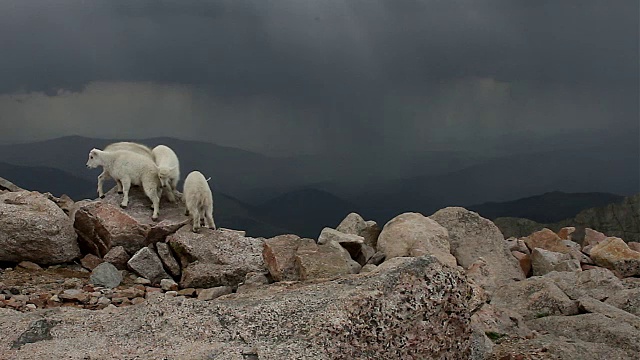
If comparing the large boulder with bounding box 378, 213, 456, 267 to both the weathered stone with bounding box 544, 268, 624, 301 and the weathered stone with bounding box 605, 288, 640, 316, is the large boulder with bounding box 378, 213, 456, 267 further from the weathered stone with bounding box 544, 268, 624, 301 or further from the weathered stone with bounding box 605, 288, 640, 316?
the weathered stone with bounding box 605, 288, 640, 316

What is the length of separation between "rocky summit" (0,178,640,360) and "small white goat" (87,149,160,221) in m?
0.49

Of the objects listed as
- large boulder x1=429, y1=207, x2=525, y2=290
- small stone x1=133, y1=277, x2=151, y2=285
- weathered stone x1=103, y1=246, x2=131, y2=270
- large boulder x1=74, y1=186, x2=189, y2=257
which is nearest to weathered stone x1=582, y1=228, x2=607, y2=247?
large boulder x1=429, y1=207, x2=525, y2=290

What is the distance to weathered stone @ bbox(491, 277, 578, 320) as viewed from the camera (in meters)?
12.2

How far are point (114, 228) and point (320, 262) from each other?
5.98 metres

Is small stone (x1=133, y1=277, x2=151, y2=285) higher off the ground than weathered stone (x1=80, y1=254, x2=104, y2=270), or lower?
lower

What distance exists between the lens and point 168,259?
15.4 m

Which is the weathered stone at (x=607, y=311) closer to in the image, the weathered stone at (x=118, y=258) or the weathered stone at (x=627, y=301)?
the weathered stone at (x=627, y=301)

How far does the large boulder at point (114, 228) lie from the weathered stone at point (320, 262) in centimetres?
411

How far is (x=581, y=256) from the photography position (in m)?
20.5

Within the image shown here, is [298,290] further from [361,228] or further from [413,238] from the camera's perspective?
[361,228]

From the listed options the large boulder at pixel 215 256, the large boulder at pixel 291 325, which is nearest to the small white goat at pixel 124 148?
the large boulder at pixel 215 256

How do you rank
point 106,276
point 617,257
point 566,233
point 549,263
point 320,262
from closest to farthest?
point 320,262 → point 106,276 → point 549,263 → point 617,257 → point 566,233

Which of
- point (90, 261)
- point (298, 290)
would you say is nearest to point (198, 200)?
point (90, 261)

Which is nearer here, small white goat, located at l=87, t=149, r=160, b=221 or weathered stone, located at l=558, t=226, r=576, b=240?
small white goat, located at l=87, t=149, r=160, b=221
